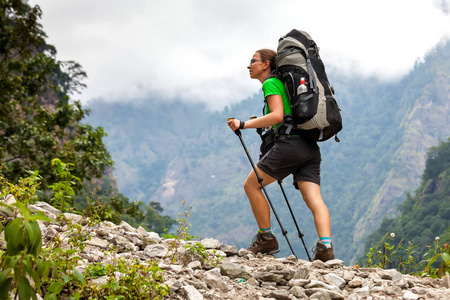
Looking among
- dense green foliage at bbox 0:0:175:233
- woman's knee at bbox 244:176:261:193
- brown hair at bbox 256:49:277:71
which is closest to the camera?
woman's knee at bbox 244:176:261:193

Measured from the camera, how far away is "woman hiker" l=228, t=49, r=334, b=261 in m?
5.29

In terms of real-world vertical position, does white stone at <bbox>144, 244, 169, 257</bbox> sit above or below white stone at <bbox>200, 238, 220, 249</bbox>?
below

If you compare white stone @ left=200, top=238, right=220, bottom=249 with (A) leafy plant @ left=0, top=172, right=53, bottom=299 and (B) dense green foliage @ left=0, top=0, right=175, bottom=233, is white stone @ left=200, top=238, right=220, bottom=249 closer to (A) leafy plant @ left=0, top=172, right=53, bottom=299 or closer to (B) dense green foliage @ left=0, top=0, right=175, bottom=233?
(A) leafy plant @ left=0, top=172, right=53, bottom=299

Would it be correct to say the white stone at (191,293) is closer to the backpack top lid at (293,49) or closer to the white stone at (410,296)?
the white stone at (410,296)

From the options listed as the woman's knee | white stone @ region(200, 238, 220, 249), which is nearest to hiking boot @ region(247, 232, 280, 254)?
white stone @ region(200, 238, 220, 249)

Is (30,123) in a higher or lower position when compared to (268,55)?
→ higher

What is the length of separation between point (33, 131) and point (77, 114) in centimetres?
145

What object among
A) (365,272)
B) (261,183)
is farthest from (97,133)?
(365,272)

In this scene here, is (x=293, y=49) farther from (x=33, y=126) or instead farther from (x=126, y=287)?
(x=33, y=126)

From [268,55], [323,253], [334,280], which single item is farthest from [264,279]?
[268,55]

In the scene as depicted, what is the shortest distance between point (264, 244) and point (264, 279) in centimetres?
151

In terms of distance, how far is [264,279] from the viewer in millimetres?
4258

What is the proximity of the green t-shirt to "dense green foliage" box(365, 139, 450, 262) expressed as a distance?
98934 millimetres

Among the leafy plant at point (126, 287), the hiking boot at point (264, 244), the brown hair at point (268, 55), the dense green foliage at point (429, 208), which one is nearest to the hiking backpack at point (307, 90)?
the brown hair at point (268, 55)
